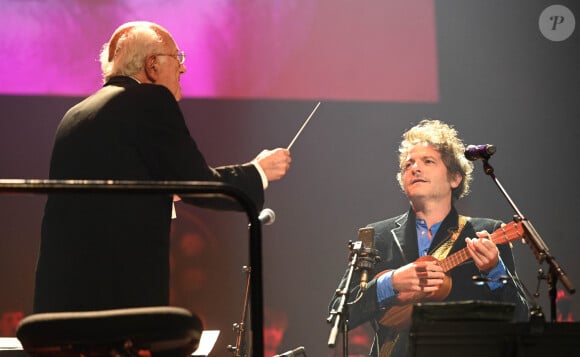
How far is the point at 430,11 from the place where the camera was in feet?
15.7

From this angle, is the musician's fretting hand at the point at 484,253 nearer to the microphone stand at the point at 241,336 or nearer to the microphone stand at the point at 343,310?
the microphone stand at the point at 343,310

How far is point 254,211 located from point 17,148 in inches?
120

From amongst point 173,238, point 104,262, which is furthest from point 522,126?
point 104,262

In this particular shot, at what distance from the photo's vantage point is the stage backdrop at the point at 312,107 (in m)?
4.40

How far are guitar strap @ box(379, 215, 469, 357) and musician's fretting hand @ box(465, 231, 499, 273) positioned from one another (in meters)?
0.10

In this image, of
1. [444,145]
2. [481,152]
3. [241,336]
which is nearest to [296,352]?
[241,336]

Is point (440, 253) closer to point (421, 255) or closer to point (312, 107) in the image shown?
point (421, 255)

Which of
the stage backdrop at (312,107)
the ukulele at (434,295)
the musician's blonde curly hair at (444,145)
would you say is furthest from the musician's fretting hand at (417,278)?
the musician's blonde curly hair at (444,145)

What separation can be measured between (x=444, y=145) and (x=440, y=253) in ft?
2.08

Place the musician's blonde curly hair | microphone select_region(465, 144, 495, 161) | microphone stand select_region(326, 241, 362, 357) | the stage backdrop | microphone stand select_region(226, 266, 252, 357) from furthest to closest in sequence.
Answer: the musician's blonde curly hair, the stage backdrop, microphone stand select_region(226, 266, 252, 357), microphone select_region(465, 144, 495, 161), microphone stand select_region(326, 241, 362, 357)

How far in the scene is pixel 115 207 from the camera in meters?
2.29

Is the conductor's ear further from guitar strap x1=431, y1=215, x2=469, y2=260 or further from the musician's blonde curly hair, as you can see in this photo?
guitar strap x1=431, y1=215, x2=469, y2=260

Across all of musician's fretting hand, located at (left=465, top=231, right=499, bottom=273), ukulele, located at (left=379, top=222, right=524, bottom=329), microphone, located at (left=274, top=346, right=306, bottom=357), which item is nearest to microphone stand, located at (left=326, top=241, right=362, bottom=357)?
microphone, located at (left=274, top=346, right=306, bottom=357)

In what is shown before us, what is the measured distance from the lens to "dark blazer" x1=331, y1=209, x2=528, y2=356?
14.5ft
